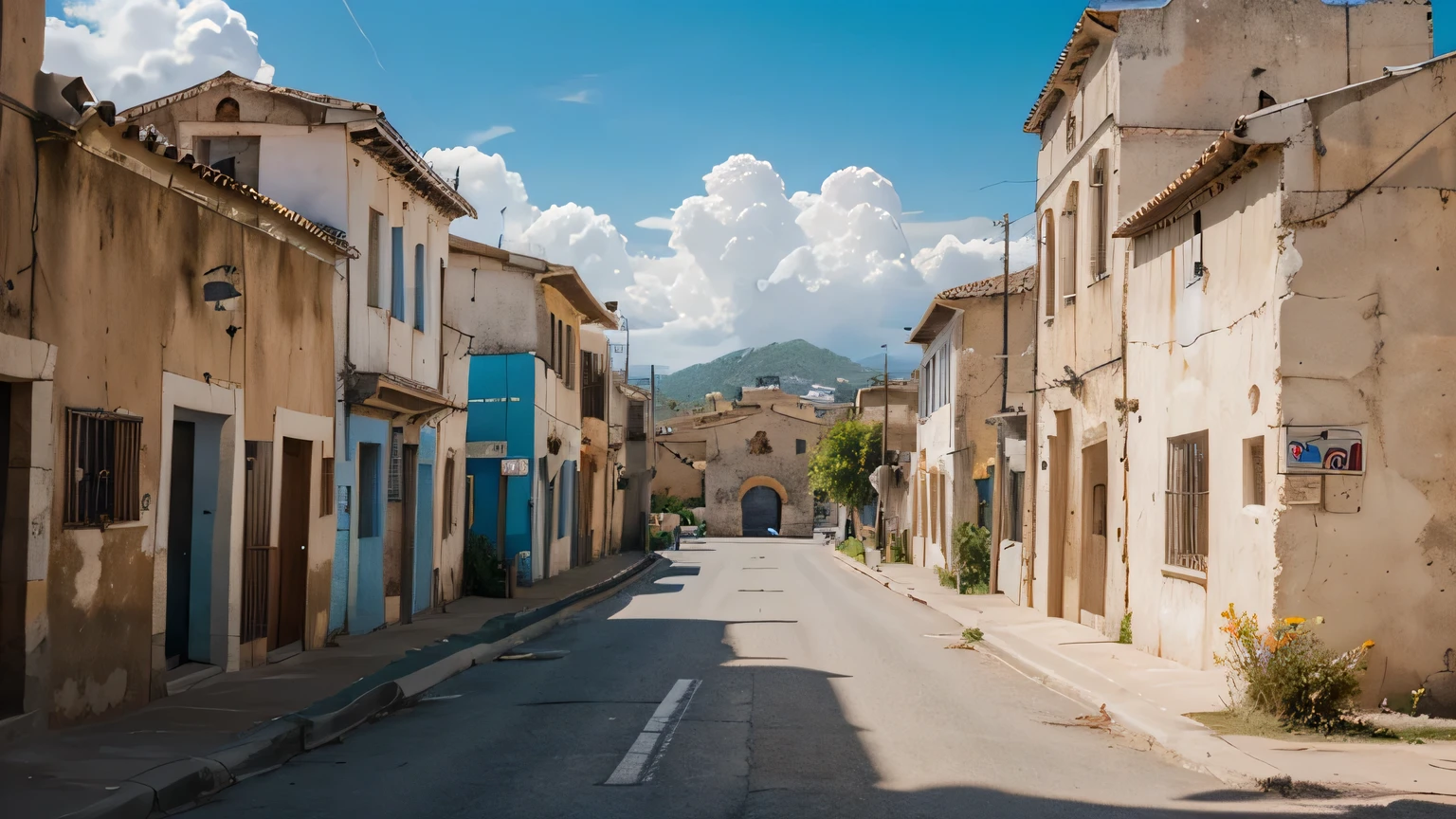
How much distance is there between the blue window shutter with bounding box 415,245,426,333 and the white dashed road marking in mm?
9739

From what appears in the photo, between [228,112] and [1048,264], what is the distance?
12.6 m

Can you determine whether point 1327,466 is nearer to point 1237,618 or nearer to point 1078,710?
point 1237,618

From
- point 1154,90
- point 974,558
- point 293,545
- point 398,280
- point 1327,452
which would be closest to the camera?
point 1327,452

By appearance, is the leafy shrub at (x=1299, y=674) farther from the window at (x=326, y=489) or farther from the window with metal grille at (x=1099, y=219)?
the window at (x=326, y=489)

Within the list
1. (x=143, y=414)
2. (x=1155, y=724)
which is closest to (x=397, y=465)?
(x=143, y=414)

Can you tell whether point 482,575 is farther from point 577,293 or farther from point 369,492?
point 577,293

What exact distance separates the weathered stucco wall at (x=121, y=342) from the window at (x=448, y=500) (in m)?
9.33

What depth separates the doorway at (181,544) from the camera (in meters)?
12.7

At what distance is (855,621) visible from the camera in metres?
20.3

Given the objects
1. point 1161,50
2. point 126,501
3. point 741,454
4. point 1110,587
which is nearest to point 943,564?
point 1110,587

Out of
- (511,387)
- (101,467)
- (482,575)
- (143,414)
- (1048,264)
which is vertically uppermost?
(1048,264)

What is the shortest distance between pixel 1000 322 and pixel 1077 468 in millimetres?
14600

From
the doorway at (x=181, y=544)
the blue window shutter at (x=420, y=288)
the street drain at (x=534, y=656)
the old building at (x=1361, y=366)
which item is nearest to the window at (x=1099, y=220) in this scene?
the old building at (x=1361, y=366)

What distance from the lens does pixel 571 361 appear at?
3444cm
